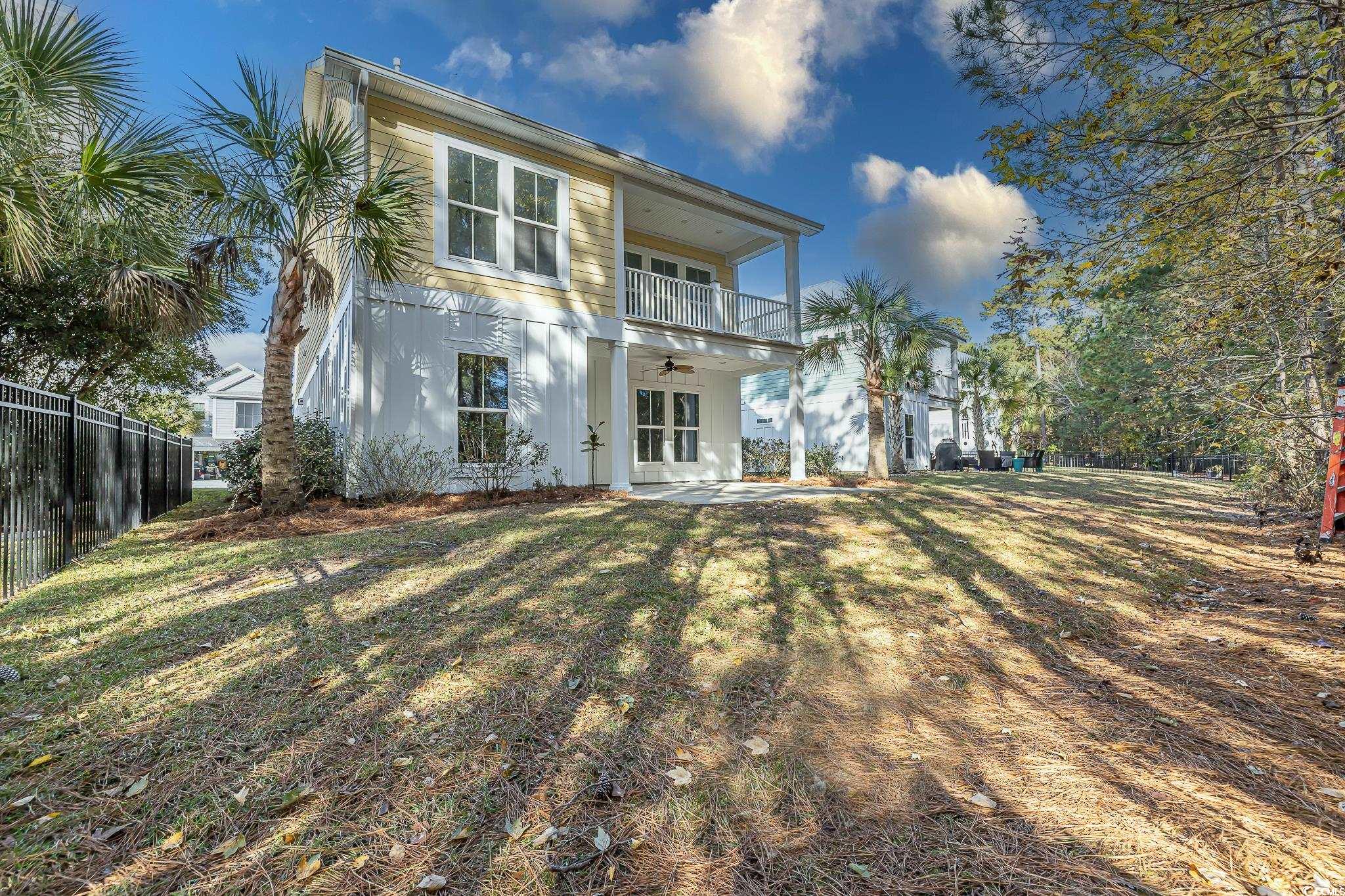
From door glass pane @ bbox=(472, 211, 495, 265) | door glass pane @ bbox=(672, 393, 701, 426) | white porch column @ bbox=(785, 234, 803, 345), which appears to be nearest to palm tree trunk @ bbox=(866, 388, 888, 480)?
white porch column @ bbox=(785, 234, 803, 345)

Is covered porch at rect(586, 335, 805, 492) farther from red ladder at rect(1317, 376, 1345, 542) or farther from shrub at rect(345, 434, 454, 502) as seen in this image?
red ladder at rect(1317, 376, 1345, 542)

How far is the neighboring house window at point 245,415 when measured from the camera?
105ft

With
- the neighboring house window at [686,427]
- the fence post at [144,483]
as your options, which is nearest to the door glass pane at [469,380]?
the fence post at [144,483]

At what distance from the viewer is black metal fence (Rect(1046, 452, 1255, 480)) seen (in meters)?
21.2

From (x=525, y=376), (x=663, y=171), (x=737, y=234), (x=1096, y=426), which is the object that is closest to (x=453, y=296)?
(x=525, y=376)

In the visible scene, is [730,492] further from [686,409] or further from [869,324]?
[869,324]

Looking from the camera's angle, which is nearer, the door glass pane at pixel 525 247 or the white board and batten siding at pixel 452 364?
the white board and batten siding at pixel 452 364

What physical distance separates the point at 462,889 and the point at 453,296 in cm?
845

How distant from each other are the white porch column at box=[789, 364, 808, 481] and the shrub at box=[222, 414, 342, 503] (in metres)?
9.04

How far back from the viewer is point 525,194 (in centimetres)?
958

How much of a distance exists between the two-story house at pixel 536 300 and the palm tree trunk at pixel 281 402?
1083 millimetres

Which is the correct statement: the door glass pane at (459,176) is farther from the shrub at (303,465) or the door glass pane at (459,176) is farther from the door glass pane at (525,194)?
the shrub at (303,465)

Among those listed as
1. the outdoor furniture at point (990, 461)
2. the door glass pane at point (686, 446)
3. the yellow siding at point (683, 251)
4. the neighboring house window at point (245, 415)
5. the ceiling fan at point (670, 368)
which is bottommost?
the outdoor furniture at point (990, 461)

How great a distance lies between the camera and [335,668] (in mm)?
2781
